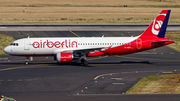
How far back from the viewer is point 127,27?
8644cm

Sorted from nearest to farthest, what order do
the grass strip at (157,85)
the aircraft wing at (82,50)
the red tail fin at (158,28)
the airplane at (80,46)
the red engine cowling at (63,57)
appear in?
the grass strip at (157,85) → the red engine cowling at (63,57) → the aircraft wing at (82,50) → the airplane at (80,46) → the red tail fin at (158,28)

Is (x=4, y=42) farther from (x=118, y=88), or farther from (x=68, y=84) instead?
(x=118, y=88)

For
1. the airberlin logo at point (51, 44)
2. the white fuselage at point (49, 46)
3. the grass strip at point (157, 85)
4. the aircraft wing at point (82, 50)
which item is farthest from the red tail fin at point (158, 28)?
the airberlin logo at point (51, 44)

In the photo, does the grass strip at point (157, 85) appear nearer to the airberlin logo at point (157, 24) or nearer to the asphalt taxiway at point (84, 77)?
the asphalt taxiway at point (84, 77)

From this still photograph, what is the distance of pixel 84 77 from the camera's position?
35625 millimetres

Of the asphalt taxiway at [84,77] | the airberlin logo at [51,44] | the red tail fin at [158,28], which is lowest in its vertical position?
the asphalt taxiway at [84,77]

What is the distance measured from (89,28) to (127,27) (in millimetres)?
12174

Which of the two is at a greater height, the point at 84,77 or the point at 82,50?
the point at 82,50

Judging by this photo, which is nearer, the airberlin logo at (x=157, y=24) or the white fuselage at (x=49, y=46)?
the white fuselage at (x=49, y=46)

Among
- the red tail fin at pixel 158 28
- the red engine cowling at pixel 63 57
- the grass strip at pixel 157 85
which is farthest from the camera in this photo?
the red tail fin at pixel 158 28

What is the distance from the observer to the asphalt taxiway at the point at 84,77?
2638 centimetres

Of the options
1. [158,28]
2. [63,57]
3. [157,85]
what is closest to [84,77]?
[63,57]

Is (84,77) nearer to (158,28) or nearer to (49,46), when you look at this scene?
(49,46)

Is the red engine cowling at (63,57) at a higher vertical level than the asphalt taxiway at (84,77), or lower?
higher
